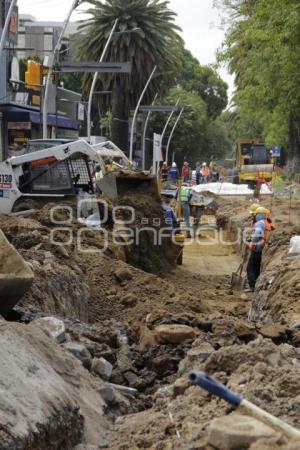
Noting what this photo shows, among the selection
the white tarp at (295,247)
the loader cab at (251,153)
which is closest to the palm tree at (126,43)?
the loader cab at (251,153)

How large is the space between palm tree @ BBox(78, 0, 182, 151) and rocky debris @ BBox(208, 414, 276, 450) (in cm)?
4135

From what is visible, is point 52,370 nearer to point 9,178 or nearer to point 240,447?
point 240,447

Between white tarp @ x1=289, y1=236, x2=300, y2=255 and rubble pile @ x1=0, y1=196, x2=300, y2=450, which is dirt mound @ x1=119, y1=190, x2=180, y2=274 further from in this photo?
rubble pile @ x1=0, y1=196, x2=300, y2=450

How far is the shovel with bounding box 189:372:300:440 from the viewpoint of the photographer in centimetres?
502

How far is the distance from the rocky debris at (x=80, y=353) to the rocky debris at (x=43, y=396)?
0.34 meters

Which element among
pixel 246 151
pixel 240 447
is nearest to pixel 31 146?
pixel 240 447

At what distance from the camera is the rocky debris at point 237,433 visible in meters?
5.14

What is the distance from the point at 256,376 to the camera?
6918 mm

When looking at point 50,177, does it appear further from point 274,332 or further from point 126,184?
point 274,332

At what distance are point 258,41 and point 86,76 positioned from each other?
23381mm

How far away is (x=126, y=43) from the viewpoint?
4659cm

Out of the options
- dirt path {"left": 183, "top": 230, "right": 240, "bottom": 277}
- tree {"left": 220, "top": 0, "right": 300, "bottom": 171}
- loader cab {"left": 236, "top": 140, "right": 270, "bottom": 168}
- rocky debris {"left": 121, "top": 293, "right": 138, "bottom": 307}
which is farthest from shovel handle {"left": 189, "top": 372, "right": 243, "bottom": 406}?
loader cab {"left": 236, "top": 140, "right": 270, "bottom": 168}

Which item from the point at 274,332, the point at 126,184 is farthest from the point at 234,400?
the point at 126,184

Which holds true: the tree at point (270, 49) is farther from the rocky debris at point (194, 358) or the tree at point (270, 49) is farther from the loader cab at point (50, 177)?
the rocky debris at point (194, 358)
